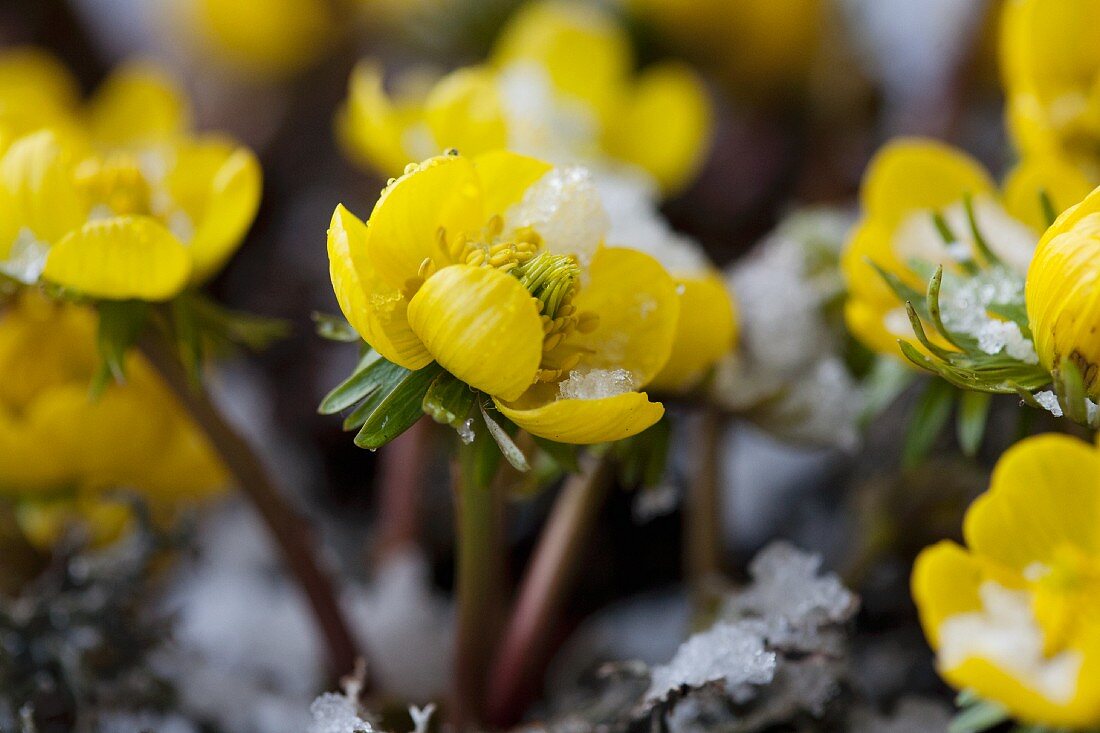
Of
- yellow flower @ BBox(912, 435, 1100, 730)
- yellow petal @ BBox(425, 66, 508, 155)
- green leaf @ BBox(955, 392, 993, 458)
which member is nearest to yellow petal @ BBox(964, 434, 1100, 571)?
yellow flower @ BBox(912, 435, 1100, 730)

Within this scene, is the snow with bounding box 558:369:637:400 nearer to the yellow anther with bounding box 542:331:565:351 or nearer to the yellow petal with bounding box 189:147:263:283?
the yellow anther with bounding box 542:331:565:351

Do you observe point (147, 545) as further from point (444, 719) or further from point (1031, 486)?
point (1031, 486)

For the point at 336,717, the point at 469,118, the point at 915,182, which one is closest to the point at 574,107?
the point at 469,118

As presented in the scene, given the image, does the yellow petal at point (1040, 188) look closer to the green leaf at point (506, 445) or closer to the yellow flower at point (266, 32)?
the green leaf at point (506, 445)

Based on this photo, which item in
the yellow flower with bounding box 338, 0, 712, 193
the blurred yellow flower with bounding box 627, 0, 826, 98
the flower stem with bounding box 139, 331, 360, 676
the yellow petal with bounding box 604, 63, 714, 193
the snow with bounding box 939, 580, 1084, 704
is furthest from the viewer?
the blurred yellow flower with bounding box 627, 0, 826, 98

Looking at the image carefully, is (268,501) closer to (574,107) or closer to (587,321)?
(587,321)

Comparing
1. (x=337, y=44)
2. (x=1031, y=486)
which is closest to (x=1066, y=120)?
(x=1031, y=486)
